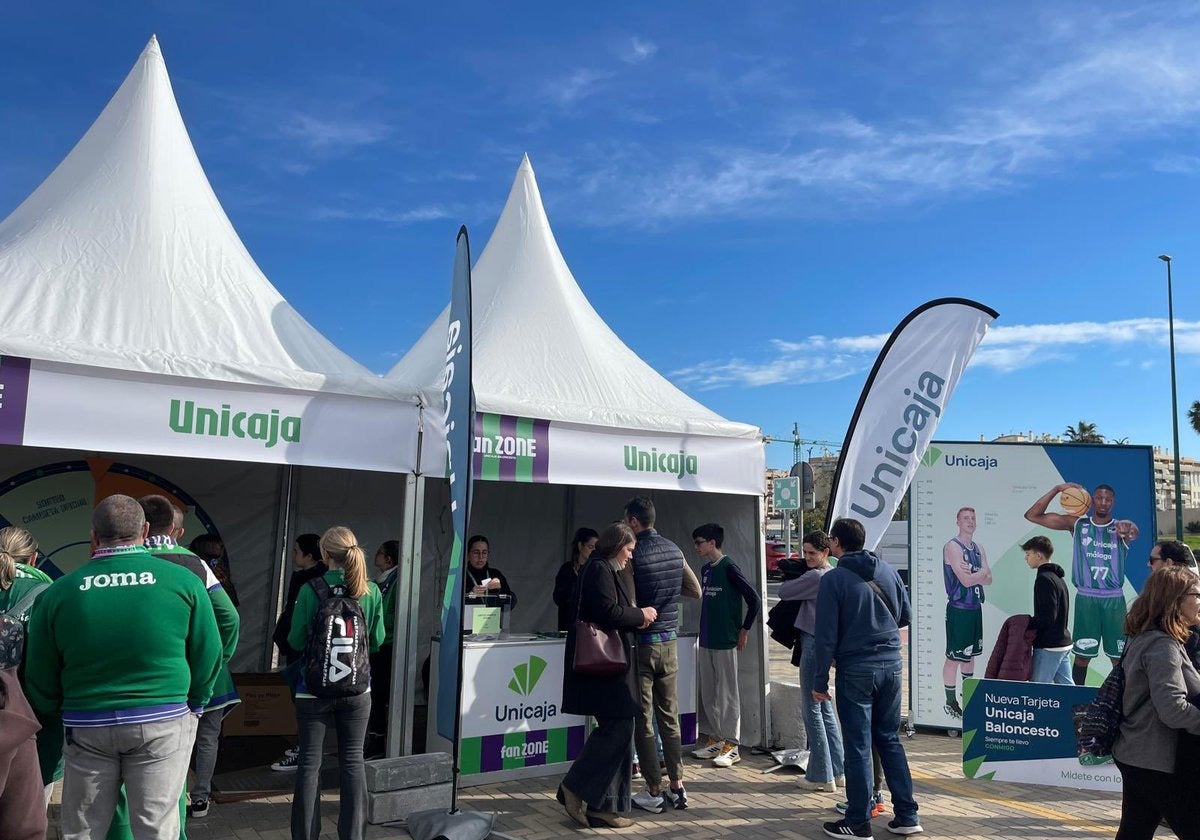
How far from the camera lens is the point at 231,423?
470cm

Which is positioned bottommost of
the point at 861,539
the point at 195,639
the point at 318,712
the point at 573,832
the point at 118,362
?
the point at 573,832

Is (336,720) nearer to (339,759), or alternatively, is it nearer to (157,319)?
(339,759)

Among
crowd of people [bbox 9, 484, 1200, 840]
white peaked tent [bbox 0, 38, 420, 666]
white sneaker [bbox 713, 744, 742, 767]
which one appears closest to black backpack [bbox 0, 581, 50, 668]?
crowd of people [bbox 9, 484, 1200, 840]

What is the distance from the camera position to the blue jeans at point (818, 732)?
5.46 meters

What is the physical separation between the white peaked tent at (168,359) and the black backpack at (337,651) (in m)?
1.06

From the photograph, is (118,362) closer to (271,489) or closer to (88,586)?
(88,586)

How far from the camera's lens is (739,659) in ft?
22.0

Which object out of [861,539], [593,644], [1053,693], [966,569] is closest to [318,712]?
[593,644]

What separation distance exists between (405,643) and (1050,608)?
13.5 feet

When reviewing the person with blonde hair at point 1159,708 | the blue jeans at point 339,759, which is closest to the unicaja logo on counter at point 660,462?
the blue jeans at point 339,759

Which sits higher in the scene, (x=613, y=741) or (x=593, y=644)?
(x=593, y=644)

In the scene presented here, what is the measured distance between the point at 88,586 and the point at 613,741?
8.70 ft

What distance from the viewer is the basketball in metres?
7.05

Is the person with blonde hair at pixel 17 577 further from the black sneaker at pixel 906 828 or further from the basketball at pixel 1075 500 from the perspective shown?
the basketball at pixel 1075 500
